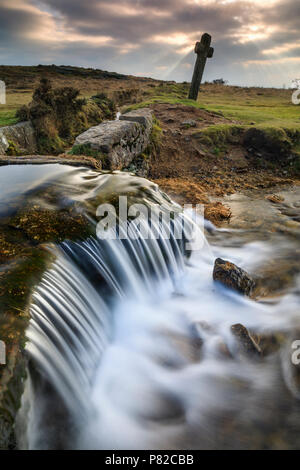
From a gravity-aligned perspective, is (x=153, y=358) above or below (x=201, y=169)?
below

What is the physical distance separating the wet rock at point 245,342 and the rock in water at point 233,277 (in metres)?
0.99

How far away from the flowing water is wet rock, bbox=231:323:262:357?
0.09m

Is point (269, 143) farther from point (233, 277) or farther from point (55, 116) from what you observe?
point (233, 277)

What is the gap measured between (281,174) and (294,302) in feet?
24.7

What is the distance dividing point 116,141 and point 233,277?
5.09m

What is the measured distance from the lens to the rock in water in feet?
15.7

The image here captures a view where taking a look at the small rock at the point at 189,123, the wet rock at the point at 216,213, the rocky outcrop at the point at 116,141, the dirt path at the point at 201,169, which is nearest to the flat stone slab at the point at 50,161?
the rocky outcrop at the point at 116,141

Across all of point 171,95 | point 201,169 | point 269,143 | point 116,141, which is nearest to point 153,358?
point 116,141

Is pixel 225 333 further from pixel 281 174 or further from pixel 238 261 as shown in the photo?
pixel 281 174

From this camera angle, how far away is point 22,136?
9406 millimetres

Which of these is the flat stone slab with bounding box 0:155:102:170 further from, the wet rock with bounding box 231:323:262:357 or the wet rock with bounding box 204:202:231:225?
the wet rock with bounding box 231:323:262:357

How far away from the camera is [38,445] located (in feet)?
7.41

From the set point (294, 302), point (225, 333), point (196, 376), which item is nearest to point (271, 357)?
point (225, 333)

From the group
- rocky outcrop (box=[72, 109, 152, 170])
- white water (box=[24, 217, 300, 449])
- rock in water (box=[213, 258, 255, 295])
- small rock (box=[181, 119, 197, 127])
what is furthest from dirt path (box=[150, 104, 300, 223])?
white water (box=[24, 217, 300, 449])
